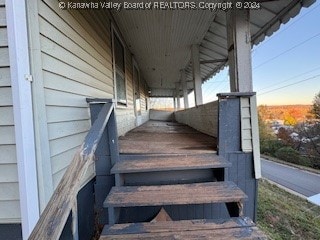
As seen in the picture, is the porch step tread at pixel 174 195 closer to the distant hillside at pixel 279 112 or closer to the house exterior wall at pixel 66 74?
the house exterior wall at pixel 66 74

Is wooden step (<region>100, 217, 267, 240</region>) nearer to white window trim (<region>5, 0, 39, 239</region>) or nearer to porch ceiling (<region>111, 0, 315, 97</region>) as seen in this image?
white window trim (<region>5, 0, 39, 239</region>)

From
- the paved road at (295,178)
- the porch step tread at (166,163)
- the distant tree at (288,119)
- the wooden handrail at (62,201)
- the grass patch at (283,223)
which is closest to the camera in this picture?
the wooden handrail at (62,201)

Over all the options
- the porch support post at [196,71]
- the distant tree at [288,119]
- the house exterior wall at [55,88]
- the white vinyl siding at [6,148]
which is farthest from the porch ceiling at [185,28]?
the distant tree at [288,119]

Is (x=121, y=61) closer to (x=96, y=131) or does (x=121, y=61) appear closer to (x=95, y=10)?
(x=95, y=10)

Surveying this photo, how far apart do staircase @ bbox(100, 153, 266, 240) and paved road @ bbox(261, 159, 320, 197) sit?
1273cm

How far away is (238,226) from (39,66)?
188 centimetres

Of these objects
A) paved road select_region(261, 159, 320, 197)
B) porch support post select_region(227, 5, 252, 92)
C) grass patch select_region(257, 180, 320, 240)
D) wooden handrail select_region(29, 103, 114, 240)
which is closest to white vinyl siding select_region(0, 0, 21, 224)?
wooden handrail select_region(29, 103, 114, 240)

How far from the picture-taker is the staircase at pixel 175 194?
5.29 ft

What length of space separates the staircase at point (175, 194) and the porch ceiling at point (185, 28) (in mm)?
2767

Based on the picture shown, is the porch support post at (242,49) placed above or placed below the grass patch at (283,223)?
above

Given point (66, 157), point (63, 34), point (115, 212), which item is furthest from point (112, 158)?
point (63, 34)

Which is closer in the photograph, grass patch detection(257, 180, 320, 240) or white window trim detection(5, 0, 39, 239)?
white window trim detection(5, 0, 39, 239)

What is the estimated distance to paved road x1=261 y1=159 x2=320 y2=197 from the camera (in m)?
13.6

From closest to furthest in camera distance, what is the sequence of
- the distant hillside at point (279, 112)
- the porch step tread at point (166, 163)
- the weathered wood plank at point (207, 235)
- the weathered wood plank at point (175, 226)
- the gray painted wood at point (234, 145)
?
the weathered wood plank at point (207, 235), the weathered wood plank at point (175, 226), the porch step tread at point (166, 163), the gray painted wood at point (234, 145), the distant hillside at point (279, 112)
